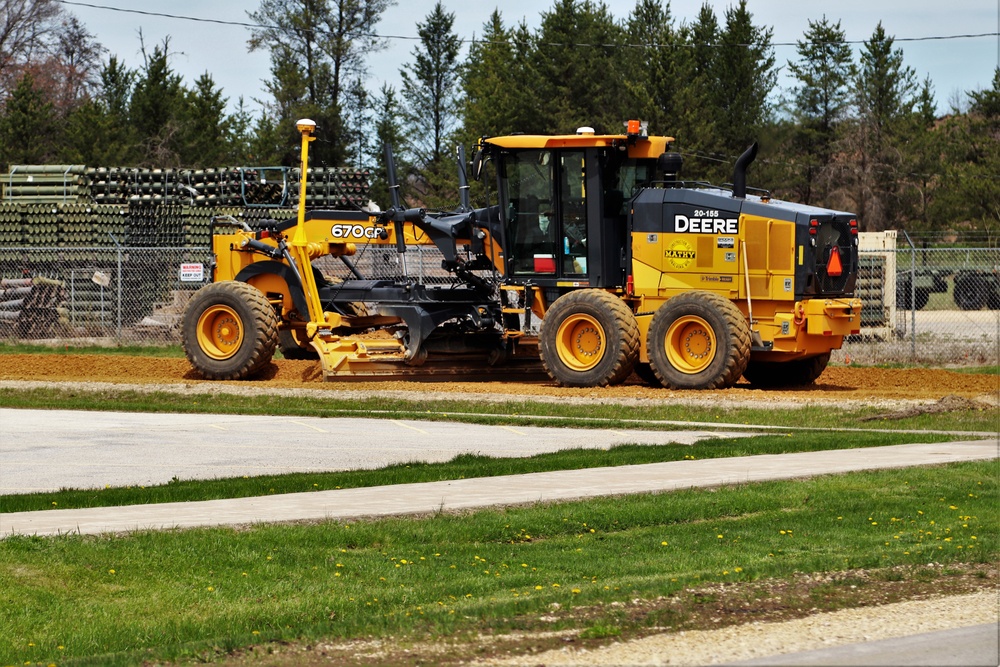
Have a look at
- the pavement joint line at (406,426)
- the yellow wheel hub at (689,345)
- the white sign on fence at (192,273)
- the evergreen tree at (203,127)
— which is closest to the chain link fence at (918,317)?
the yellow wheel hub at (689,345)

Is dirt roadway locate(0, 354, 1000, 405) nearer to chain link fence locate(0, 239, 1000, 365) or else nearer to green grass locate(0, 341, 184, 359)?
green grass locate(0, 341, 184, 359)

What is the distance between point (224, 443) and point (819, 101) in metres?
46.3

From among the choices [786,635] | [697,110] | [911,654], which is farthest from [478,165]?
[697,110]

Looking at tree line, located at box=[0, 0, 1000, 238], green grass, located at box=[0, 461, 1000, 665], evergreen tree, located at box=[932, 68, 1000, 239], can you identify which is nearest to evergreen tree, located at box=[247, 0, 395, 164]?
tree line, located at box=[0, 0, 1000, 238]

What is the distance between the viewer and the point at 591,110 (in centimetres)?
Answer: 5672

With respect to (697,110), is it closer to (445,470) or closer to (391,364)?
(391,364)

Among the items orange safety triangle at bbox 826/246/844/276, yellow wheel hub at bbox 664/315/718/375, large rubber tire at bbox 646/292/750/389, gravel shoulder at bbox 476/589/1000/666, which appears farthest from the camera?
yellow wheel hub at bbox 664/315/718/375

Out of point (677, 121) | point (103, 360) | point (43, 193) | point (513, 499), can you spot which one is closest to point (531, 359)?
point (103, 360)

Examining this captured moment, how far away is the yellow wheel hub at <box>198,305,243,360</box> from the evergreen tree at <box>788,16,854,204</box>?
1520 inches

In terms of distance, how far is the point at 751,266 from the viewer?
65.3 ft

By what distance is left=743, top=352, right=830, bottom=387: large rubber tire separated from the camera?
837 inches

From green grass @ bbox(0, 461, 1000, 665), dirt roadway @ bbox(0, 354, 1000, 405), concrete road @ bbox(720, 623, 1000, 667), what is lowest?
concrete road @ bbox(720, 623, 1000, 667)

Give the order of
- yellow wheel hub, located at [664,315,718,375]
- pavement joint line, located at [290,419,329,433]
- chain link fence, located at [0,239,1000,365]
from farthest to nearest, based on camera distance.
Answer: chain link fence, located at [0,239,1000,365]
yellow wheel hub, located at [664,315,718,375]
pavement joint line, located at [290,419,329,433]

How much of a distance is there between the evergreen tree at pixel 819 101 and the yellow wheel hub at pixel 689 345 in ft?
126
